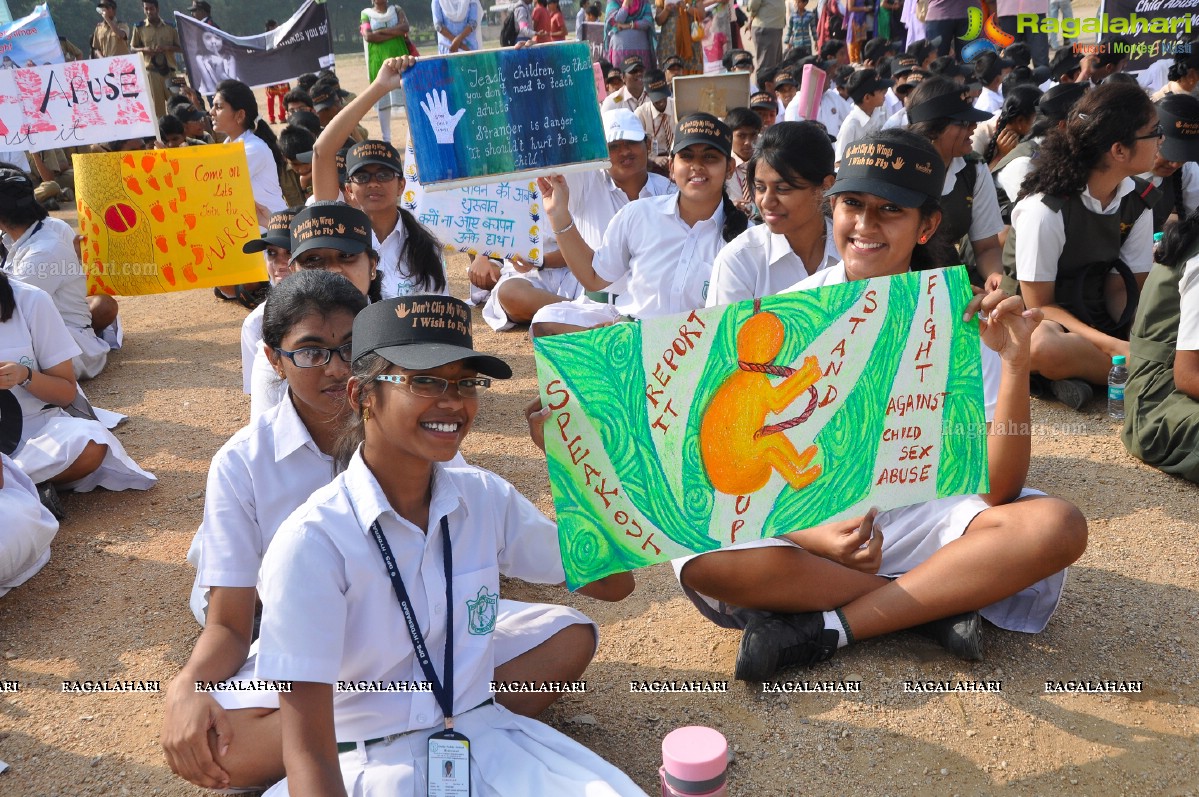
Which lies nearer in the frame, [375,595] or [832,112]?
[375,595]

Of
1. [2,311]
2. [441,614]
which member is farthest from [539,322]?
[441,614]

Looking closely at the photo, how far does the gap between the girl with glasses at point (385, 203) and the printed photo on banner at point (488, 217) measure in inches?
37.1

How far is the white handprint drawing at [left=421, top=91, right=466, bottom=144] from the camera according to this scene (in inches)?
193

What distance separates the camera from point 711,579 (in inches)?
124

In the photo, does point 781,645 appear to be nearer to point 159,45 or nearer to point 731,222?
point 731,222

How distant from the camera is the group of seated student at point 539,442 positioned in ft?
7.50

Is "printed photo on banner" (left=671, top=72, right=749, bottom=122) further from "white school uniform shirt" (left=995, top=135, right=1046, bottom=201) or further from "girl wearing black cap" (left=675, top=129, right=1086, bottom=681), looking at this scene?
"girl wearing black cap" (left=675, top=129, right=1086, bottom=681)

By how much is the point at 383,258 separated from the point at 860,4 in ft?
41.9

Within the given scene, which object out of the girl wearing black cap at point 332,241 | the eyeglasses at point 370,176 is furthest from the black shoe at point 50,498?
the eyeglasses at point 370,176

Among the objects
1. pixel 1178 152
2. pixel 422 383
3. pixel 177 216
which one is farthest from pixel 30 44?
pixel 1178 152

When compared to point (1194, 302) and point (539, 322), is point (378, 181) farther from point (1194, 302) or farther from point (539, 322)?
point (1194, 302)

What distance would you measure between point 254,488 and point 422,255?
107 inches

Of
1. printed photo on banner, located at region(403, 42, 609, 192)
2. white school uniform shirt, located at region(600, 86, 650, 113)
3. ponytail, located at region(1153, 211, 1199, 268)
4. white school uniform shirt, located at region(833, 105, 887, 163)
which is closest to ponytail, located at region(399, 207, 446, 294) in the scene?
printed photo on banner, located at region(403, 42, 609, 192)

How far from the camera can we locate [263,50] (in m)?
10.8
